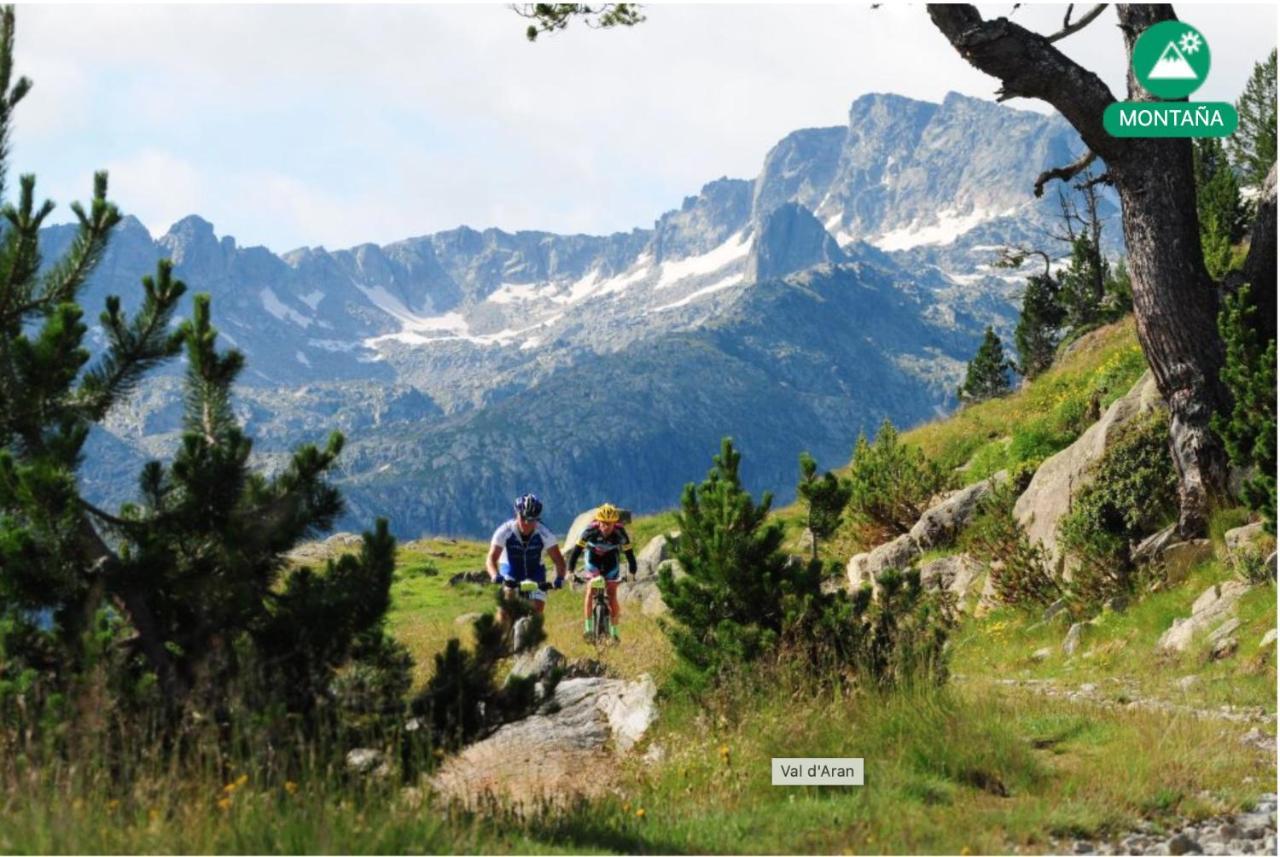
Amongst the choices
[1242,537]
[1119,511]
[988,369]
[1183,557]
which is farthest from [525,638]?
[988,369]

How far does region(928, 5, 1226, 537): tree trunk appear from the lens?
14266 millimetres

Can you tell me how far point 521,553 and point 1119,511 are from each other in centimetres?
878

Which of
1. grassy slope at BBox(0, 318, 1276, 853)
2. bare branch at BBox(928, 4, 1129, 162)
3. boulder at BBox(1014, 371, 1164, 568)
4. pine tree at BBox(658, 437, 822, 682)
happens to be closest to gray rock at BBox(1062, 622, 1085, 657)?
grassy slope at BBox(0, 318, 1276, 853)

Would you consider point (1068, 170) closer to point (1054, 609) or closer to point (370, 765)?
point (1054, 609)

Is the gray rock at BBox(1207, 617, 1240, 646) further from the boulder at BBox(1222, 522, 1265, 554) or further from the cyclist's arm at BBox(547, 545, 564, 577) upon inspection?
the cyclist's arm at BBox(547, 545, 564, 577)

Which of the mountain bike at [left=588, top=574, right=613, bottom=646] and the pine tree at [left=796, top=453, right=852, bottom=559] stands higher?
the pine tree at [left=796, top=453, right=852, bottom=559]

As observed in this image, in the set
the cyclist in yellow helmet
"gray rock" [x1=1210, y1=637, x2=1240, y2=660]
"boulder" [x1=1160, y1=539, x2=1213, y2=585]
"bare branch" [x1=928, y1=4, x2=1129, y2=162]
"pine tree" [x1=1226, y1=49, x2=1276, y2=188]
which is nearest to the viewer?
"gray rock" [x1=1210, y1=637, x2=1240, y2=660]

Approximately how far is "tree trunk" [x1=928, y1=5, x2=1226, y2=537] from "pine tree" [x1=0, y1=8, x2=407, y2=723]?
1000cm

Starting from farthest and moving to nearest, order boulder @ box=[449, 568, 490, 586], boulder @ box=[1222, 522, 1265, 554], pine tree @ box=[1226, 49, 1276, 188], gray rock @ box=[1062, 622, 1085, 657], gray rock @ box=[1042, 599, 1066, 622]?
pine tree @ box=[1226, 49, 1276, 188], boulder @ box=[449, 568, 490, 586], gray rock @ box=[1042, 599, 1066, 622], gray rock @ box=[1062, 622, 1085, 657], boulder @ box=[1222, 522, 1265, 554]

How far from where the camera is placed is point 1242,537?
14.5 meters

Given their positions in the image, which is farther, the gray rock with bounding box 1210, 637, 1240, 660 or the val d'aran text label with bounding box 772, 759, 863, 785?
the gray rock with bounding box 1210, 637, 1240, 660

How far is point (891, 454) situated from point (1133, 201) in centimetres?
1048

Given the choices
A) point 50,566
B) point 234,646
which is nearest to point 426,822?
point 234,646

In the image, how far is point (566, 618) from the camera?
26781mm
